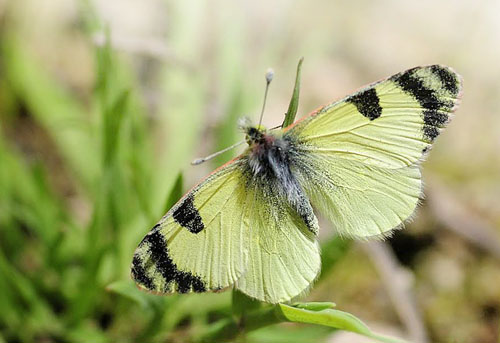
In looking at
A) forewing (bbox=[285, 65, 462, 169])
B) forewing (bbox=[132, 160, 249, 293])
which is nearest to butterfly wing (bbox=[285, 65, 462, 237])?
forewing (bbox=[285, 65, 462, 169])

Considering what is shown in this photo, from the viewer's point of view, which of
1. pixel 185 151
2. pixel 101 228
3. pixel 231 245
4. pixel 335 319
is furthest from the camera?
pixel 185 151

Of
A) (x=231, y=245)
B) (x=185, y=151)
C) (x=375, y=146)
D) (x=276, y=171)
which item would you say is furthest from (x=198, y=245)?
(x=185, y=151)

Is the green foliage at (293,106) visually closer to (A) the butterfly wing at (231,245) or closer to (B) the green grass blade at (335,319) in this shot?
(A) the butterfly wing at (231,245)

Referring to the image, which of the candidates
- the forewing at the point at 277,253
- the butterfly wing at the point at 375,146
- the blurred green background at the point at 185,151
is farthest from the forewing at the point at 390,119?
the blurred green background at the point at 185,151

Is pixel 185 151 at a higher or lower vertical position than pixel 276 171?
higher

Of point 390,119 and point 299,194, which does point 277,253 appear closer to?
point 299,194

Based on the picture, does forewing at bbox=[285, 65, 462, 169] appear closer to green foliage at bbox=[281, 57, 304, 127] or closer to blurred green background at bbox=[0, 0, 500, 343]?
green foliage at bbox=[281, 57, 304, 127]

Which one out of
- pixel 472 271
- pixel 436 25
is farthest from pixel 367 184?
pixel 436 25
